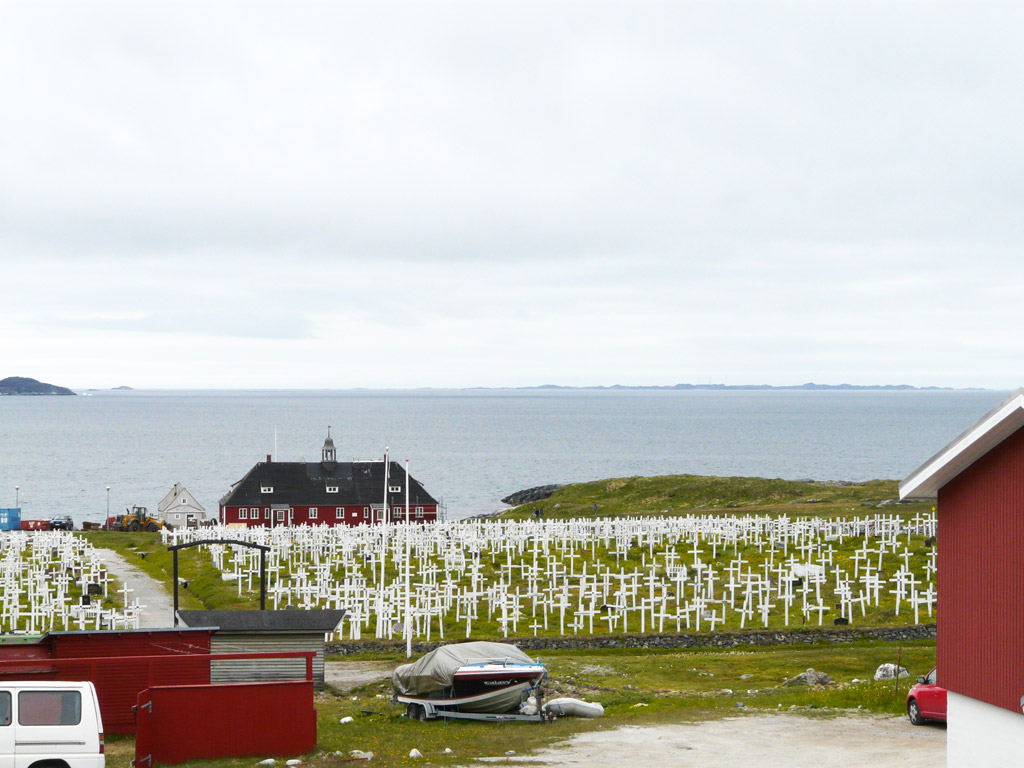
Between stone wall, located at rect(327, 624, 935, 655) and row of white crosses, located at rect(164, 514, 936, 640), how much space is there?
834 millimetres

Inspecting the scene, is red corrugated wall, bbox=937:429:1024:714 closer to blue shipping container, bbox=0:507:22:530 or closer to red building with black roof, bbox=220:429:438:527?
red building with black roof, bbox=220:429:438:527

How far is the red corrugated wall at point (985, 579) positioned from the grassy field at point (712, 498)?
203 feet

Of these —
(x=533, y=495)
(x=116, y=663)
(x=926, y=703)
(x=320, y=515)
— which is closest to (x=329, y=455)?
(x=320, y=515)

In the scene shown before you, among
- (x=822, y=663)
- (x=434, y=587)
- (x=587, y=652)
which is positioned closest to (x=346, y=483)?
(x=434, y=587)

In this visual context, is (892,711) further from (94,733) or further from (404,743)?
(94,733)

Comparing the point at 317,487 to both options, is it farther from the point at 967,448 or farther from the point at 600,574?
the point at 967,448

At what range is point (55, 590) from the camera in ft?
178

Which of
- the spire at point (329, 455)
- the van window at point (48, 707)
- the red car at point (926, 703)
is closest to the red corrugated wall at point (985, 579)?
the red car at point (926, 703)

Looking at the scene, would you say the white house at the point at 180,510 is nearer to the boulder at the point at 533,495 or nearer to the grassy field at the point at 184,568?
the grassy field at the point at 184,568

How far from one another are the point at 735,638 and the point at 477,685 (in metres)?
18.5

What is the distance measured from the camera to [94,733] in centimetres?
1738

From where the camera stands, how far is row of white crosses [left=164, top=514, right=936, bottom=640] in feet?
147

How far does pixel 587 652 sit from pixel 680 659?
4452 millimetres

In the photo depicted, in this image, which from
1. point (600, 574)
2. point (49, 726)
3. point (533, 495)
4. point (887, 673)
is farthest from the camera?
point (533, 495)
